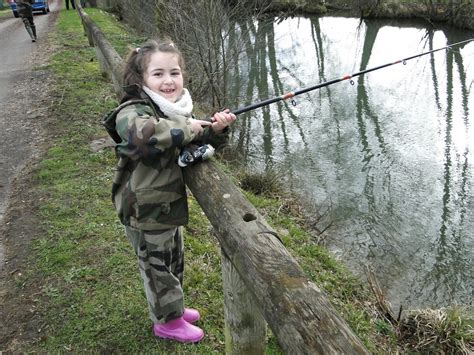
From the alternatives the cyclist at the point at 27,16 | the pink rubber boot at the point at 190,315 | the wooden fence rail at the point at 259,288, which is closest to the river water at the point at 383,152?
the pink rubber boot at the point at 190,315

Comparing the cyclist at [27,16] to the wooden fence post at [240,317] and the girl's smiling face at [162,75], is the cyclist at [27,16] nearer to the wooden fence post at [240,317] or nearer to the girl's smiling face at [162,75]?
the girl's smiling face at [162,75]

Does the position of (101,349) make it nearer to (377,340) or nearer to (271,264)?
(271,264)

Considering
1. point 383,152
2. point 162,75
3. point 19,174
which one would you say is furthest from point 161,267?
point 383,152

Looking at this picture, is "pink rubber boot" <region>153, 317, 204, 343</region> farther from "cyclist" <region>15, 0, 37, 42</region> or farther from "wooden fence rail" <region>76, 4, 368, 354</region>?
"cyclist" <region>15, 0, 37, 42</region>

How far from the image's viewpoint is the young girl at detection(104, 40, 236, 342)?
2133 millimetres

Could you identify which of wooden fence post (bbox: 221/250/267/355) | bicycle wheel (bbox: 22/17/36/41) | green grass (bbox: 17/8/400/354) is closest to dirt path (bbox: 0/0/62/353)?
green grass (bbox: 17/8/400/354)

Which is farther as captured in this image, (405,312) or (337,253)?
(337,253)

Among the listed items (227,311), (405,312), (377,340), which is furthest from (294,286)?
(405,312)

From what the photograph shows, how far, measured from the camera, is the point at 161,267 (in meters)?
2.49

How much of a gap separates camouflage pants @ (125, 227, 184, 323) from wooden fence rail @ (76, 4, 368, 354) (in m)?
0.39

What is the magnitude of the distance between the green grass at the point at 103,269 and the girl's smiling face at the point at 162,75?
155 centimetres

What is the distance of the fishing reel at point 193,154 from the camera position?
7.38 feet

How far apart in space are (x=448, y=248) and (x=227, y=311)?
463cm

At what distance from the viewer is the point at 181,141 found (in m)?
2.15
